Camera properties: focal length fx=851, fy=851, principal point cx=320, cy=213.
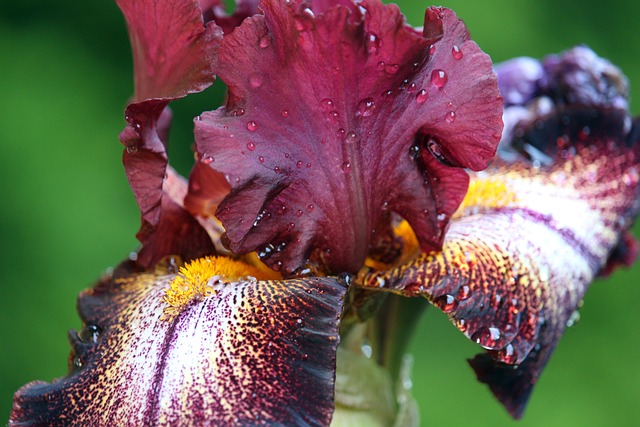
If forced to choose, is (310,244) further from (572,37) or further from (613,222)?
(572,37)

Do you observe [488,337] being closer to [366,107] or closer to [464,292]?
[464,292]

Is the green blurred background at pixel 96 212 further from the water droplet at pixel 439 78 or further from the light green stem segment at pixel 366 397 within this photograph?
the water droplet at pixel 439 78

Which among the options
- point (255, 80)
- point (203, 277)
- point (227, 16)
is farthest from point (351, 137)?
point (227, 16)

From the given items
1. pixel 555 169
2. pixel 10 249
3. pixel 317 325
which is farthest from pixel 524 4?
pixel 317 325

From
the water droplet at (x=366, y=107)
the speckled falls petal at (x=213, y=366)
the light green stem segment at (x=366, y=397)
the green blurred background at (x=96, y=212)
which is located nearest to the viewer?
the speckled falls petal at (x=213, y=366)

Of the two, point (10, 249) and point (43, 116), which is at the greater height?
point (43, 116)

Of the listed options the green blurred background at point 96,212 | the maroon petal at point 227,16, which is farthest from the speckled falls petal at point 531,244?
the green blurred background at point 96,212
